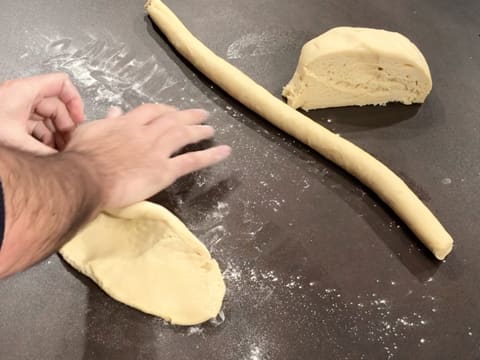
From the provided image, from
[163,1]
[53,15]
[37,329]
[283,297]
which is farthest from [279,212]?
[53,15]

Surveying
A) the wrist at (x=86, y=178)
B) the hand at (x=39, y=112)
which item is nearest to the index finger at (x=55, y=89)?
the hand at (x=39, y=112)

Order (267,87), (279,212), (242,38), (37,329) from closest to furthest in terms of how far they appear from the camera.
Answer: (37,329), (279,212), (267,87), (242,38)

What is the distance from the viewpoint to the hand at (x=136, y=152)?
963 millimetres

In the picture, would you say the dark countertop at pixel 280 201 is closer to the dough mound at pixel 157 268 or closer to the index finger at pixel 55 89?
the dough mound at pixel 157 268

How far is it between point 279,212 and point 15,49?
903 mm

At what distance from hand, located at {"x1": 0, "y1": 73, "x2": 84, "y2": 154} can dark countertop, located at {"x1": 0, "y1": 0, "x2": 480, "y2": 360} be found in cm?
26

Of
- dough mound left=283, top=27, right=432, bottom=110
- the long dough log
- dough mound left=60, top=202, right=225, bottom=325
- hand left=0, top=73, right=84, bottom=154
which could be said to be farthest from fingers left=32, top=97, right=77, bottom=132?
dough mound left=283, top=27, right=432, bottom=110

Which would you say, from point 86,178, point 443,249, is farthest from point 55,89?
point 443,249

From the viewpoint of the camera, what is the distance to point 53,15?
1.64 metres

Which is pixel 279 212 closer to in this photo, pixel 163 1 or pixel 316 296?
pixel 316 296

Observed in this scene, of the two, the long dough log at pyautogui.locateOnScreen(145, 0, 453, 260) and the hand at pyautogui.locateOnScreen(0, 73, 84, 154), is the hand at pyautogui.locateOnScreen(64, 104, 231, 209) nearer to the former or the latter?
the hand at pyautogui.locateOnScreen(0, 73, 84, 154)

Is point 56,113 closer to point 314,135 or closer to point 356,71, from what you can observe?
point 314,135

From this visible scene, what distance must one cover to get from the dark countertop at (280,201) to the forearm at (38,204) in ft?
1.22

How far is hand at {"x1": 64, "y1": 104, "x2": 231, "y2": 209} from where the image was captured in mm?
963
